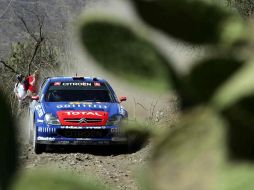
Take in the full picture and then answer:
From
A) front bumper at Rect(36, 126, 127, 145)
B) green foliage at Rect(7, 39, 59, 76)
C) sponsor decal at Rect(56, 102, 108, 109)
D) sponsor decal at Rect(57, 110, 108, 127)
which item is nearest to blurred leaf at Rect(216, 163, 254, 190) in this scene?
front bumper at Rect(36, 126, 127, 145)

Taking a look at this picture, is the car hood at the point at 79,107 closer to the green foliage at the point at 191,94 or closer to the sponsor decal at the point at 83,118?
the sponsor decal at the point at 83,118

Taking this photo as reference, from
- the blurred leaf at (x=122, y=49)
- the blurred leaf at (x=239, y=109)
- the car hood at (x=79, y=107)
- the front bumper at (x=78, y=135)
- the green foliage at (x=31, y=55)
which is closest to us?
the blurred leaf at (x=239, y=109)

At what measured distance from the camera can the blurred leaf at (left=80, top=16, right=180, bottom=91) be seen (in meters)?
0.74

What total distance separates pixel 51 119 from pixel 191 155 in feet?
37.2

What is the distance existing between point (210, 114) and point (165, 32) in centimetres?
15

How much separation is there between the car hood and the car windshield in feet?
0.96

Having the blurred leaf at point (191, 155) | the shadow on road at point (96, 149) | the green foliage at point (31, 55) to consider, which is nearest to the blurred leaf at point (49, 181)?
the blurred leaf at point (191, 155)

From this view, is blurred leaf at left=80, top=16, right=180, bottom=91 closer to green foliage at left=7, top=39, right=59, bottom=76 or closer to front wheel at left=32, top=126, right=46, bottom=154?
front wheel at left=32, top=126, right=46, bottom=154

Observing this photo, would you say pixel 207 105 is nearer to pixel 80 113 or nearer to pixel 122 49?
pixel 122 49

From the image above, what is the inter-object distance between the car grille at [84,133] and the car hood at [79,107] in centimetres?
31

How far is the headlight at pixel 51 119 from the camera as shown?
11758mm

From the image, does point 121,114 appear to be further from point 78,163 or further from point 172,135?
point 172,135

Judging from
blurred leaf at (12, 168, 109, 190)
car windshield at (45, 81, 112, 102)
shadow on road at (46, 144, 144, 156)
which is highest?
car windshield at (45, 81, 112, 102)

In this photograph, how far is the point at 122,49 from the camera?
2.52ft
